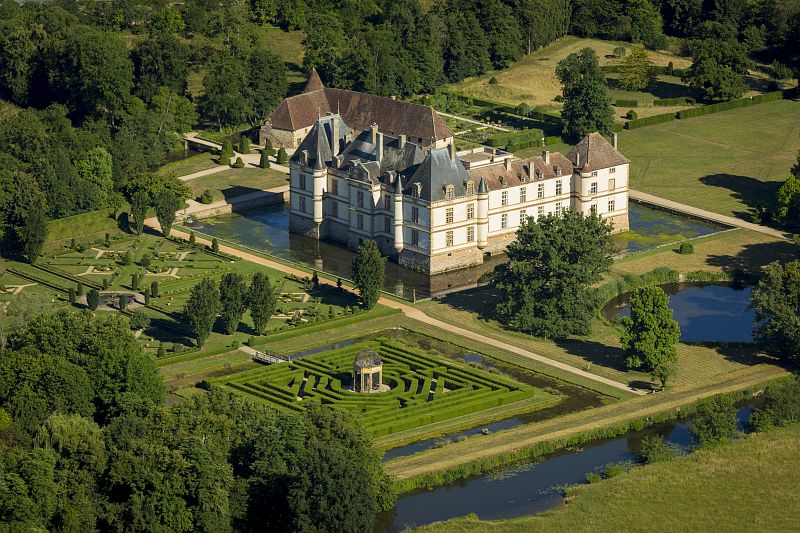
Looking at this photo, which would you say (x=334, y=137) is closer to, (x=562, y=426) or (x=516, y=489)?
(x=562, y=426)

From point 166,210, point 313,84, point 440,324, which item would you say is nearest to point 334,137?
point 166,210

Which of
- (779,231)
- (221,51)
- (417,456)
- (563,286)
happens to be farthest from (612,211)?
(221,51)

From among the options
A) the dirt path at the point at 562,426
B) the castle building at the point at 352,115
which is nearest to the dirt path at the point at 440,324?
the dirt path at the point at 562,426

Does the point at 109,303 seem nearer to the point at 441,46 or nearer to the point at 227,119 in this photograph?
the point at 227,119

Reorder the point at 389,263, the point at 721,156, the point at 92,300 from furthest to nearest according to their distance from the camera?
1. the point at 721,156
2. the point at 389,263
3. the point at 92,300

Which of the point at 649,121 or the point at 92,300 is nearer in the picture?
the point at 92,300

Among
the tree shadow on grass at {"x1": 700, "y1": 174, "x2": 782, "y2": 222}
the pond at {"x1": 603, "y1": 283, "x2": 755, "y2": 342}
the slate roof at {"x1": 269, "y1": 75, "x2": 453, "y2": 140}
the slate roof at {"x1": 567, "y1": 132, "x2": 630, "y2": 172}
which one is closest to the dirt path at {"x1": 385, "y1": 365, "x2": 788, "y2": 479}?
the pond at {"x1": 603, "y1": 283, "x2": 755, "y2": 342}

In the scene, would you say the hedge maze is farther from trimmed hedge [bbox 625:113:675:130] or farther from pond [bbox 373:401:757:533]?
trimmed hedge [bbox 625:113:675:130]
